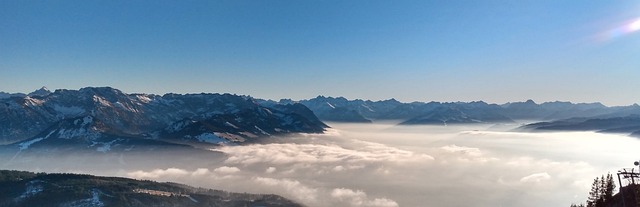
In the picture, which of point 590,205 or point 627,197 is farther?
point 590,205

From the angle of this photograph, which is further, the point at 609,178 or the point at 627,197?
the point at 609,178

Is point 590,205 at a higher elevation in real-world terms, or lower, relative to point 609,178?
lower
